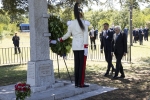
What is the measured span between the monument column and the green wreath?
311 millimetres

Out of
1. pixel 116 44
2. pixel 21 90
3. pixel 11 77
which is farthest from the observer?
pixel 11 77

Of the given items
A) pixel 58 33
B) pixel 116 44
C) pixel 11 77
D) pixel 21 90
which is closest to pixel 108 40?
pixel 116 44

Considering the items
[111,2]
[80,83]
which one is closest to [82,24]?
[80,83]

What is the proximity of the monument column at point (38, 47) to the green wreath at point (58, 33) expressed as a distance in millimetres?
311

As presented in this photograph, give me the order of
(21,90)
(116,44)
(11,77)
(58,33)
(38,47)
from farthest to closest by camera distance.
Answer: (11,77), (116,44), (58,33), (38,47), (21,90)

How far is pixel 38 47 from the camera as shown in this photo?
7.05 meters

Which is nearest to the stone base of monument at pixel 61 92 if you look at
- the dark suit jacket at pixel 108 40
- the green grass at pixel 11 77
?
the green grass at pixel 11 77

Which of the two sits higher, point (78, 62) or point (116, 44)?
point (116, 44)

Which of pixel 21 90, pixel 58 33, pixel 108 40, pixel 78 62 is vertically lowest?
pixel 21 90

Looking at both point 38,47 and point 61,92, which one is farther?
point 38,47

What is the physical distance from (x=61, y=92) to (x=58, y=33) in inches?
67.6

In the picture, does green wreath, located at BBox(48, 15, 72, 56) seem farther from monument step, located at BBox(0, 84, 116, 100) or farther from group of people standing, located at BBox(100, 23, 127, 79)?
group of people standing, located at BBox(100, 23, 127, 79)

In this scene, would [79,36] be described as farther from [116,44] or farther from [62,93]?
[116,44]

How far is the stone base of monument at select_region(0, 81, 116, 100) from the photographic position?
6543 millimetres
